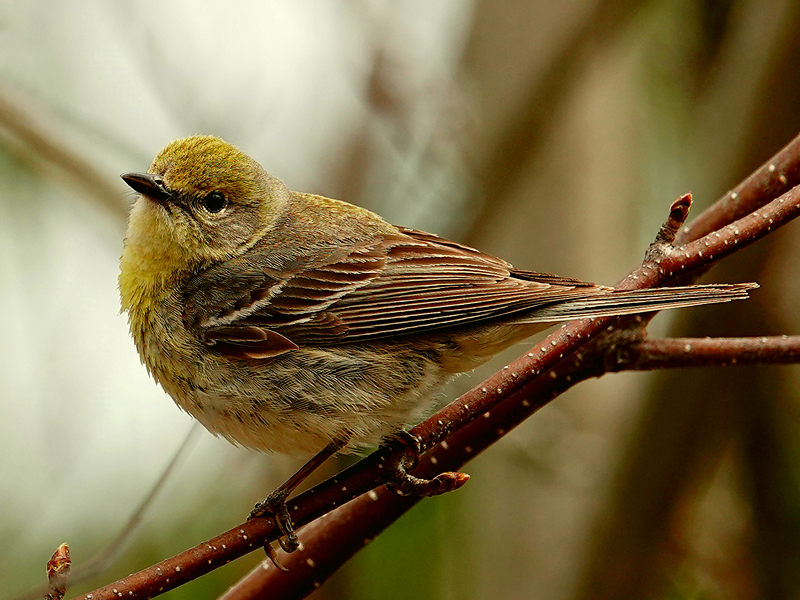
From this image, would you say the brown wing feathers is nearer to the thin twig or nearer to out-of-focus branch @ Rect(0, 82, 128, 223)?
the thin twig

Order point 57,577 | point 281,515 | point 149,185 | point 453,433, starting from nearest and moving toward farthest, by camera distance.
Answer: point 57,577 → point 281,515 → point 453,433 → point 149,185

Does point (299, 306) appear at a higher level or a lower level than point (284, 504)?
higher

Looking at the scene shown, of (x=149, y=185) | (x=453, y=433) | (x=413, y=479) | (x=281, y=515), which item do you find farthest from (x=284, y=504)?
(x=149, y=185)


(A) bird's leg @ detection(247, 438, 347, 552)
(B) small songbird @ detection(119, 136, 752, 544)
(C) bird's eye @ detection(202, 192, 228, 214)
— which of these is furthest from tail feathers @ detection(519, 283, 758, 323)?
(C) bird's eye @ detection(202, 192, 228, 214)

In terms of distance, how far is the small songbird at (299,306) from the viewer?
3703mm

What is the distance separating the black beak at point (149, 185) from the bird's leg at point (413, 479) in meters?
1.59

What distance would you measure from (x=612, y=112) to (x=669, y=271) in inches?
140

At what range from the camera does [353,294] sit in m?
3.97

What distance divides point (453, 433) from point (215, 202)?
1765 mm

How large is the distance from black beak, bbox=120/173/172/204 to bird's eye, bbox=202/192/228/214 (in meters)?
0.20

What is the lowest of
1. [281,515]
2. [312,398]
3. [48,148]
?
[281,515]

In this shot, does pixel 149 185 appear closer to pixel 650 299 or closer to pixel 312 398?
pixel 312 398

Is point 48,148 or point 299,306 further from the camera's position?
point 48,148

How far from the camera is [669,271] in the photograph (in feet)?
10.7
